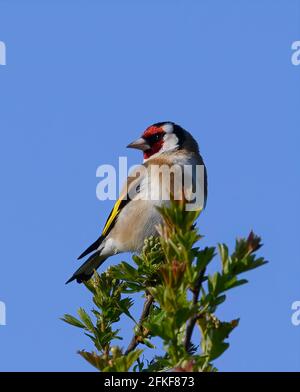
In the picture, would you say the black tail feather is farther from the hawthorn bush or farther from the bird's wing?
the hawthorn bush

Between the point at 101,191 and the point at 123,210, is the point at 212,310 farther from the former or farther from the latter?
the point at 123,210

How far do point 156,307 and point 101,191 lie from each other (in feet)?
6.70

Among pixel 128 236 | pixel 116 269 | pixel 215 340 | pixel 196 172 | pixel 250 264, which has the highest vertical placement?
pixel 196 172

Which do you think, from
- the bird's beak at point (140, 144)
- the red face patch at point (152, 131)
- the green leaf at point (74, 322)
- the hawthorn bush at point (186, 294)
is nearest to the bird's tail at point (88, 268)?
the bird's beak at point (140, 144)

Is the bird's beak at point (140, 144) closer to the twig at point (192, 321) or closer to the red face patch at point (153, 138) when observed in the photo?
the red face patch at point (153, 138)

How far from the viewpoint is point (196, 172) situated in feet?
21.0

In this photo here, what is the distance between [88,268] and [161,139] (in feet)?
5.64

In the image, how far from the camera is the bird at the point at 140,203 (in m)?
6.11

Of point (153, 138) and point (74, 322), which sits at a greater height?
point (153, 138)

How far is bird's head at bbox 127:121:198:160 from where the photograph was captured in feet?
23.3

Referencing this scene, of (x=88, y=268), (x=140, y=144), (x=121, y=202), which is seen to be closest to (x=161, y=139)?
(x=140, y=144)

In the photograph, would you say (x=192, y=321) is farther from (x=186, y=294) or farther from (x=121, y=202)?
(x=121, y=202)

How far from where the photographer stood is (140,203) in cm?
627
